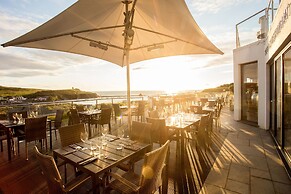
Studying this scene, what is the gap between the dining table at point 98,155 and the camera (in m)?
1.52

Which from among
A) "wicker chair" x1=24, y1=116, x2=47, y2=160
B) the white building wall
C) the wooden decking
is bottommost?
the wooden decking

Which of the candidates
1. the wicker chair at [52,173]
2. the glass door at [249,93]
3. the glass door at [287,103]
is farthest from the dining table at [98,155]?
the glass door at [249,93]

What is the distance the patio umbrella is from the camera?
2523 millimetres

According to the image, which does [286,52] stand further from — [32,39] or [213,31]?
[32,39]

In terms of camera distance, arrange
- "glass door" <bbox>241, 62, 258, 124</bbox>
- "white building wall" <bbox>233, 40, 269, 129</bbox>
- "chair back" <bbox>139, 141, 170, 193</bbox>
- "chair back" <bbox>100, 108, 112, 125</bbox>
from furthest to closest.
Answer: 1. "glass door" <bbox>241, 62, 258, 124</bbox>
2. "white building wall" <bbox>233, 40, 269, 129</bbox>
3. "chair back" <bbox>100, 108, 112, 125</bbox>
4. "chair back" <bbox>139, 141, 170, 193</bbox>

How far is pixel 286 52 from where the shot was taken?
3135 mm

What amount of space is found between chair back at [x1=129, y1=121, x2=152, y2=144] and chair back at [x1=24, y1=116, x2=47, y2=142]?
2.45 meters

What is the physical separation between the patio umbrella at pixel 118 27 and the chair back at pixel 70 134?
134 cm

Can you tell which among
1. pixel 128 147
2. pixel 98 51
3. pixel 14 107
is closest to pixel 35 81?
pixel 14 107

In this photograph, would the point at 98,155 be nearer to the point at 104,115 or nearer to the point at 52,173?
the point at 52,173

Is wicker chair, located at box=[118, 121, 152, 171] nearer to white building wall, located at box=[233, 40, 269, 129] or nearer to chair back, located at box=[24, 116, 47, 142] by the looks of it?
chair back, located at box=[24, 116, 47, 142]

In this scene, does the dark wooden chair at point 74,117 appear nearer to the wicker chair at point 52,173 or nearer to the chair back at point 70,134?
the chair back at point 70,134

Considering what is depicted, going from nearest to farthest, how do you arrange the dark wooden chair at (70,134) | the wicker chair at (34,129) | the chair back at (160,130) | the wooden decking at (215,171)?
the wooden decking at (215,171) → the dark wooden chair at (70,134) → the chair back at (160,130) → the wicker chair at (34,129)

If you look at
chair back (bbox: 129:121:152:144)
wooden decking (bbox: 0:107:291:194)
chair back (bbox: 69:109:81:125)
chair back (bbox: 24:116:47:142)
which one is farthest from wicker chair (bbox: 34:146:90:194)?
chair back (bbox: 69:109:81:125)
